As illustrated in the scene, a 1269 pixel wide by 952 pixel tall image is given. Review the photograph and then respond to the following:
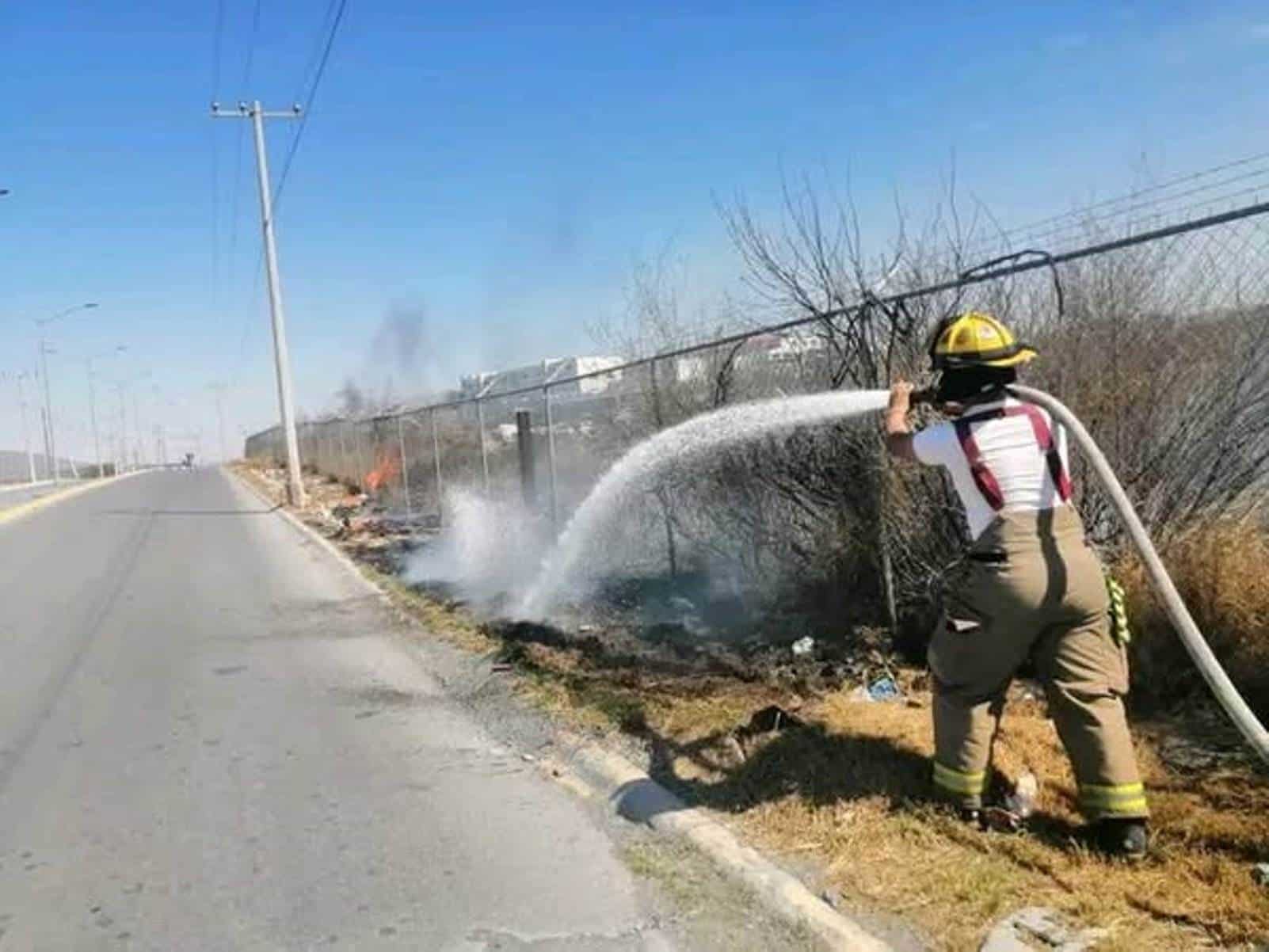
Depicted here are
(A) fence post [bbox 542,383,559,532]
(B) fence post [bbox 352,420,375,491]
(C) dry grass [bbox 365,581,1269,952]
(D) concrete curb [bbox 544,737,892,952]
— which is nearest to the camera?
(C) dry grass [bbox 365,581,1269,952]

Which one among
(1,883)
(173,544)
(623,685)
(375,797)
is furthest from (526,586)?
(173,544)

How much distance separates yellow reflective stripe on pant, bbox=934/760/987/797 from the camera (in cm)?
382

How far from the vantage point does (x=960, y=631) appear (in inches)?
146

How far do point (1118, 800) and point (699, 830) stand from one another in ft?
4.93

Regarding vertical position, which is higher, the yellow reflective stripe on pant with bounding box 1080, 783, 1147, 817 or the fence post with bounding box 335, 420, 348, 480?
the fence post with bounding box 335, 420, 348, 480

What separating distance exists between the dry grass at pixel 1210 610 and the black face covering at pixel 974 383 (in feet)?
5.98

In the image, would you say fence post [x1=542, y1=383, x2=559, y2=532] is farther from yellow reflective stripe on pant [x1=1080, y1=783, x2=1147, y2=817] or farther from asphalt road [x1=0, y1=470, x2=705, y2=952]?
yellow reflective stripe on pant [x1=1080, y1=783, x2=1147, y2=817]

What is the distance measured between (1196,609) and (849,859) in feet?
7.20

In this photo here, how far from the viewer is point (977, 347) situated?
3.61m

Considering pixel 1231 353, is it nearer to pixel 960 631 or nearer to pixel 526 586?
pixel 960 631

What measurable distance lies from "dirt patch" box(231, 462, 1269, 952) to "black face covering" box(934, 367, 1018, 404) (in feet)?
4.83

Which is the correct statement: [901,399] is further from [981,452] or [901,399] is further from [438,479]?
[438,479]

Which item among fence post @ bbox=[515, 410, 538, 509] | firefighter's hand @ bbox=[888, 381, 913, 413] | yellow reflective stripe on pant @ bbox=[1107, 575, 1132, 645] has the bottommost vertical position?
yellow reflective stripe on pant @ bbox=[1107, 575, 1132, 645]

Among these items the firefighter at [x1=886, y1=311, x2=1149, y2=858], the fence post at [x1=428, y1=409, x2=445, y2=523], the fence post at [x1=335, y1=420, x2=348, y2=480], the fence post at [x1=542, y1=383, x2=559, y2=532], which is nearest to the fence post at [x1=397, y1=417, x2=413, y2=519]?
the fence post at [x1=428, y1=409, x2=445, y2=523]
